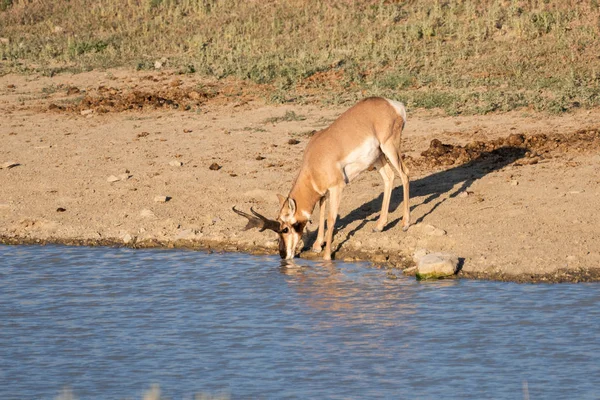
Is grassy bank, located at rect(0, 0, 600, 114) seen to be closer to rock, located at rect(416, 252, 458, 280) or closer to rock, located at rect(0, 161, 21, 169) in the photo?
rock, located at rect(0, 161, 21, 169)

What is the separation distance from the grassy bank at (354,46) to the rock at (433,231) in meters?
5.33

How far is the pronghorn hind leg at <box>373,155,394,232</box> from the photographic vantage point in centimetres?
1308

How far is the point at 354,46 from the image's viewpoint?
74.2 feet

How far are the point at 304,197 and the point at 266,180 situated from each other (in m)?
2.82

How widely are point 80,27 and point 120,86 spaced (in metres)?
7.30

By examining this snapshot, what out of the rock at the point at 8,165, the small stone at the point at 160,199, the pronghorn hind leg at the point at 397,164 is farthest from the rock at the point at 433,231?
the rock at the point at 8,165

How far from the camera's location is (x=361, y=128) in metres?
12.6

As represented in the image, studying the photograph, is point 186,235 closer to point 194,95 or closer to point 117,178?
point 117,178

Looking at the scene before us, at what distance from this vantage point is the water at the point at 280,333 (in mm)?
8508

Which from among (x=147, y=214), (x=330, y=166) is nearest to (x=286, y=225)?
(x=330, y=166)

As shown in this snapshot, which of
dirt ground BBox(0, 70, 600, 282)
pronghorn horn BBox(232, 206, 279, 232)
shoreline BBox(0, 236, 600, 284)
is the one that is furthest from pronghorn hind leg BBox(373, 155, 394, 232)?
pronghorn horn BBox(232, 206, 279, 232)

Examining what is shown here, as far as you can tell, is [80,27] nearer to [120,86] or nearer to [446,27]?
[120,86]

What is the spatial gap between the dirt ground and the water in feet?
2.85

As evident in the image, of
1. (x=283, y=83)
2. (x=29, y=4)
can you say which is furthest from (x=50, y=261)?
(x=29, y=4)
